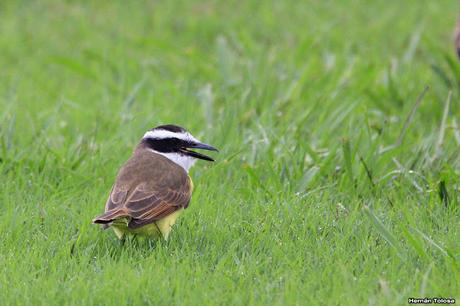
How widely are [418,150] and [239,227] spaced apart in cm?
212

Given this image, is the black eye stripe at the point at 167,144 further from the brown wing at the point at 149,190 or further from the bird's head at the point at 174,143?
the brown wing at the point at 149,190

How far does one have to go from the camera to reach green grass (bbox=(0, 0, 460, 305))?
5156 millimetres

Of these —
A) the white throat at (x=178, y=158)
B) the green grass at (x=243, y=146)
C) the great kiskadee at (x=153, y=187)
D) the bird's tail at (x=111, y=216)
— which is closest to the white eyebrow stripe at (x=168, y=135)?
the great kiskadee at (x=153, y=187)

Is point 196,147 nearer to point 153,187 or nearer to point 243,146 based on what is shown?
point 153,187

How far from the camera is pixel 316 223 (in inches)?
239

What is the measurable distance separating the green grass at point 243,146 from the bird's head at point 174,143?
36cm

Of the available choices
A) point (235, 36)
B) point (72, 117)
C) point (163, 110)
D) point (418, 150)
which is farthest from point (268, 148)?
point (235, 36)

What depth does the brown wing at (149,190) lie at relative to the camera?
5.70 meters

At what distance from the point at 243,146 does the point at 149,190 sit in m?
1.81

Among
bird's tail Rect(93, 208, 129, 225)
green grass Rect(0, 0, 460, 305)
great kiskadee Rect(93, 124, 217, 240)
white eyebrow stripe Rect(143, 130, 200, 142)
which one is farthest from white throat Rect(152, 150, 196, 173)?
bird's tail Rect(93, 208, 129, 225)

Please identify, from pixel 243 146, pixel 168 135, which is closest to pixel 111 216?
pixel 168 135

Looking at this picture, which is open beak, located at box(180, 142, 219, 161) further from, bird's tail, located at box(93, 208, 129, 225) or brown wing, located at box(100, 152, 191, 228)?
bird's tail, located at box(93, 208, 129, 225)

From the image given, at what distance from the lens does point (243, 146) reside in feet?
25.0

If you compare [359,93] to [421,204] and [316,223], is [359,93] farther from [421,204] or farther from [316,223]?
[316,223]
